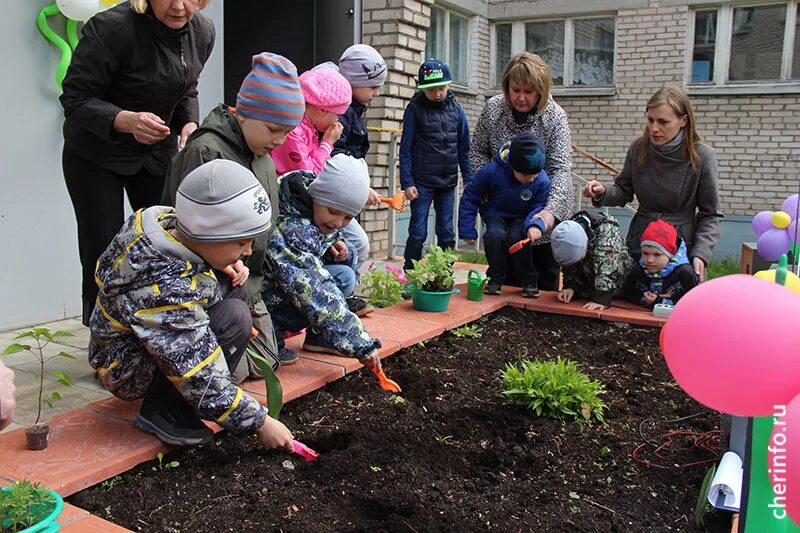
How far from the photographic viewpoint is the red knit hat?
4.25m

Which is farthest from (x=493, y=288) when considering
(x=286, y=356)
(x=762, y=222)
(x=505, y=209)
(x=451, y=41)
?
(x=451, y=41)

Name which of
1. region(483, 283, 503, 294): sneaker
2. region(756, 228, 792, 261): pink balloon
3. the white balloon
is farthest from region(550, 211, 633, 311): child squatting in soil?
the white balloon

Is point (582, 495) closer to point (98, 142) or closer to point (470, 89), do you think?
point (98, 142)

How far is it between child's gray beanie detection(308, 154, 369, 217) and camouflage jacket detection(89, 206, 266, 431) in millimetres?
799

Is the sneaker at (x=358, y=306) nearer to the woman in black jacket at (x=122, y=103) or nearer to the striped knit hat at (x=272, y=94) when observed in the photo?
the woman in black jacket at (x=122, y=103)

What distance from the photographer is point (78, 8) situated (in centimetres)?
379

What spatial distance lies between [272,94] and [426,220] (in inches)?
124

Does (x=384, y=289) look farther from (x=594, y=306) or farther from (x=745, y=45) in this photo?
(x=745, y=45)

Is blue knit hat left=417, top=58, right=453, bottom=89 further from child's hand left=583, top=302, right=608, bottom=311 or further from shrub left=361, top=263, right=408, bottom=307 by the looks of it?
child's hand left=583, top=302, right=608, bottom=311

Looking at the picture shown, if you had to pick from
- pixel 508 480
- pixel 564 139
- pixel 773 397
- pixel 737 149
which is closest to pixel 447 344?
pixel 508 480

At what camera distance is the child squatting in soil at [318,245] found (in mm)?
2922

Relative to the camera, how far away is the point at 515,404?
9.58 ft

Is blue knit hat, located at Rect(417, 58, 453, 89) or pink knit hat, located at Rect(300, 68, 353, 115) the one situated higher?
blue knit hat, located at Rect(417, 58, 453, 89)

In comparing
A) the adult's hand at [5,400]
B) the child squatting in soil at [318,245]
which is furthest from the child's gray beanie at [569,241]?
the adult's hand at [5,400]
